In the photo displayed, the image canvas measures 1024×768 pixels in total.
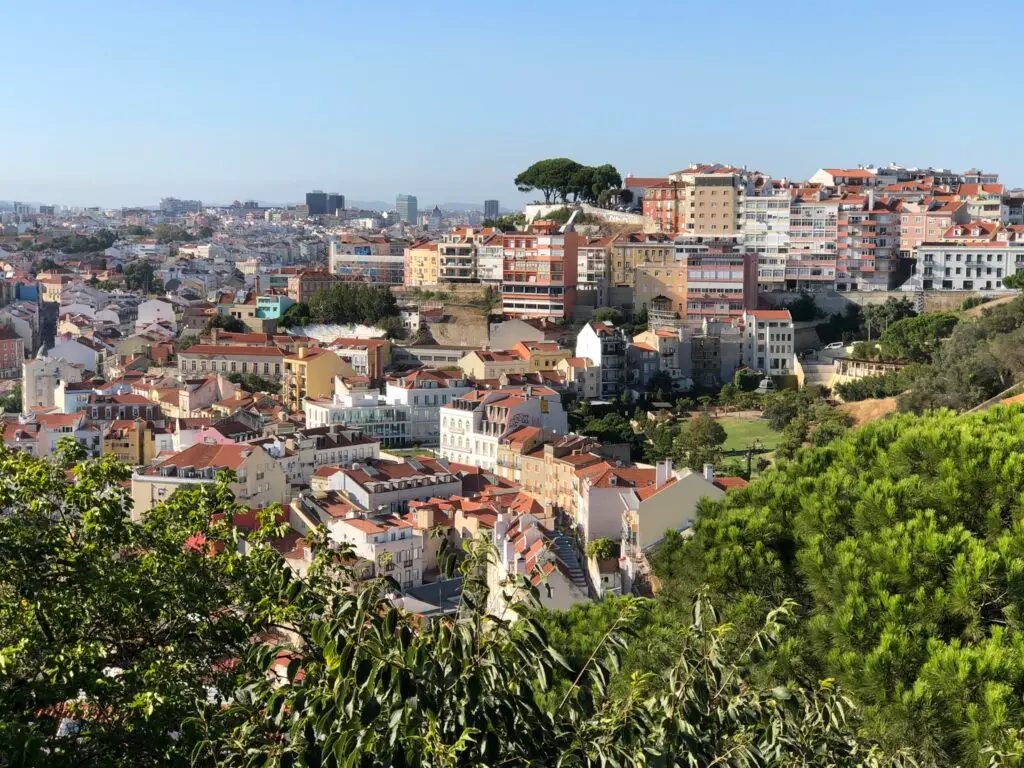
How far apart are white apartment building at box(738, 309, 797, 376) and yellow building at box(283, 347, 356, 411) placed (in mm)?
11498

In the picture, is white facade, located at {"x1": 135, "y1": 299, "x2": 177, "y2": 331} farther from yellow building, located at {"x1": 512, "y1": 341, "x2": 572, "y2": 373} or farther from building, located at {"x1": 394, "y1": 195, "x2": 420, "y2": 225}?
building, located at {"x1": 394, "y1": 195, "x2": 420, "y2": 225}

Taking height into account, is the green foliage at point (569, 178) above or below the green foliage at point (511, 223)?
above

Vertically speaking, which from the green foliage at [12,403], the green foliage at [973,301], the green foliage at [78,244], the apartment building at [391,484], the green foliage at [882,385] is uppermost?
the green foliage at [78,244]

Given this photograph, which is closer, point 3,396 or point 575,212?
point 3,396

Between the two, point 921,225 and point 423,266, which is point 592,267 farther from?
point 921,225

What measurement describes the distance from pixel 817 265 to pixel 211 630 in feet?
128

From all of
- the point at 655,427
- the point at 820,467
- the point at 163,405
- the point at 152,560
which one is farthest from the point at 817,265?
the point at 152,560

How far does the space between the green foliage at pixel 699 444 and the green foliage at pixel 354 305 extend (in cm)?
1414

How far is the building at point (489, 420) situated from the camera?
29516 mm

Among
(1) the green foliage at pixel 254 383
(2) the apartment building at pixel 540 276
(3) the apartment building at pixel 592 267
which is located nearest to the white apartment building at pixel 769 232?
(3) the apartment building at pixel 592 267

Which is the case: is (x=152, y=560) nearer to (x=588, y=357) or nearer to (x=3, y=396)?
(x=588, y=357)

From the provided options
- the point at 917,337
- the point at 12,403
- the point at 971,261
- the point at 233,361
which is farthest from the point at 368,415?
the point at 971,261

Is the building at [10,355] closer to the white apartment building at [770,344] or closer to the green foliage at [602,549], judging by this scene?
the white apartment building at [770,344]

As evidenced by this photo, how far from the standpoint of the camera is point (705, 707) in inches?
179
